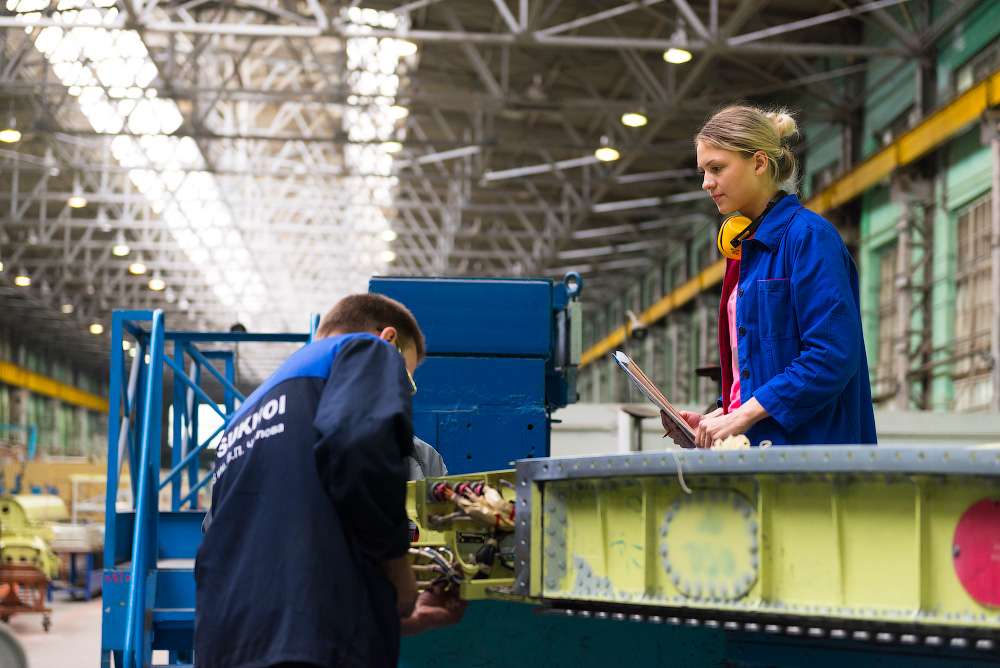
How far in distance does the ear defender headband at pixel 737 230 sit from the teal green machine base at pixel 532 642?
1462 millimetres

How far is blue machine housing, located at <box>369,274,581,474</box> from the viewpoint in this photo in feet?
17.3

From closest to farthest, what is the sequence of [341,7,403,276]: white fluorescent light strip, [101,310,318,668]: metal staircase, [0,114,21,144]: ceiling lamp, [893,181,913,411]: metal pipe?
1. [101,310,318,668]: metal staircase
2. [893,181,913,411]: metal pipe
3. [0,114,21,144]: ceiling lamp
4. [341,7,403,276]: white fluorescent light strip

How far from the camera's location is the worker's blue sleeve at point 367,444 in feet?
7.91

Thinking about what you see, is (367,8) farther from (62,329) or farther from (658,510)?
(62,329)

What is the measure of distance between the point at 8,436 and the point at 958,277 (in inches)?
1349

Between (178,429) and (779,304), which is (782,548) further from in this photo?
(178,429)

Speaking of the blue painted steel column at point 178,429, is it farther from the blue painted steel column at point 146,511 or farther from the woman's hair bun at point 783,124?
the woman's hair bun at point 783,124

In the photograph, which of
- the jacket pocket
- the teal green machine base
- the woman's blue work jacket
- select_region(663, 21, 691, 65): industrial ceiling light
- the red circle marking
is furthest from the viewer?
select_region(663, 21, 691, 65): industrial ceiling light

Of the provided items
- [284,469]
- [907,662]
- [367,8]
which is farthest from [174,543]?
[367,8]

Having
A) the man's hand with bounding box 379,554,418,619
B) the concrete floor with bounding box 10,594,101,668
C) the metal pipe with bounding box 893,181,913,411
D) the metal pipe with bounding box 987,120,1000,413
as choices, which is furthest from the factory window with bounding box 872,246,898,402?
the man's hand with bounding box 379,554,418,619

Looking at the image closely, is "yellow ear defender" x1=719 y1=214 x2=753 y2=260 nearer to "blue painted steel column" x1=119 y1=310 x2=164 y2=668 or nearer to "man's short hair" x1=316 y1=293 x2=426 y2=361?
"man's short hair" x1=316 y1=293 x2=426 y2=361

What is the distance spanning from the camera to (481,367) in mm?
5316

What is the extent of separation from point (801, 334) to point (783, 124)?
656 millimetres

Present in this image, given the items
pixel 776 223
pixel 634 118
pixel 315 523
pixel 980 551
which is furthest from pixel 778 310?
pixel 634 118
